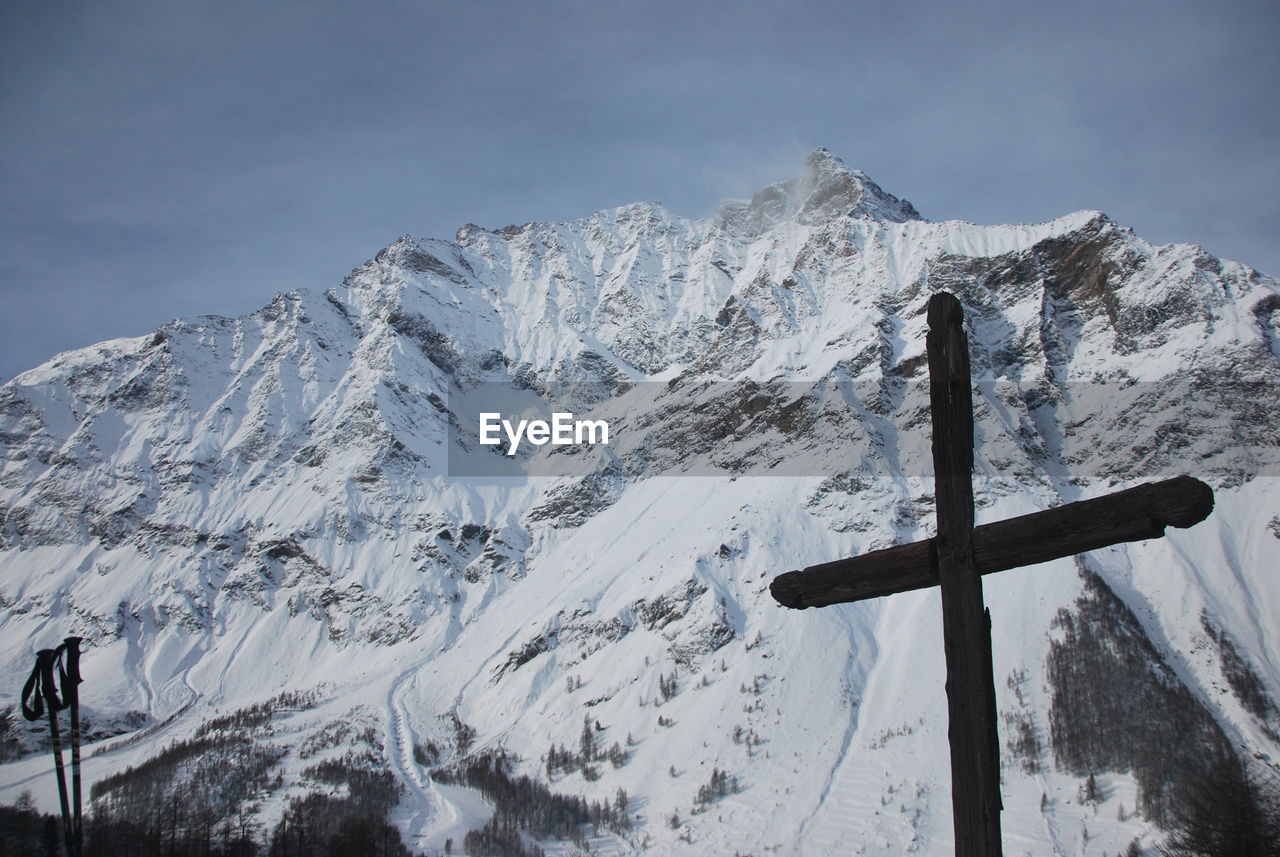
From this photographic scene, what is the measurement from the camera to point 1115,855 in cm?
6912

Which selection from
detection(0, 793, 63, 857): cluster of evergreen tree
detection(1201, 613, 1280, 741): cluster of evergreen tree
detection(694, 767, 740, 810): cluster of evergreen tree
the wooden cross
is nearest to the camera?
the wooden cross

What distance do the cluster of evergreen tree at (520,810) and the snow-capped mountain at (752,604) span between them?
785mm

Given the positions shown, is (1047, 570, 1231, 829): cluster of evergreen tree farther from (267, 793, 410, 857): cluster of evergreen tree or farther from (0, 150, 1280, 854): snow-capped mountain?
A: (267, 793, 410, 857): cluster of evergreen tree

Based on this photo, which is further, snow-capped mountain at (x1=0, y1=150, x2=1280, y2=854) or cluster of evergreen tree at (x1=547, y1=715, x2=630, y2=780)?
cluster of evergreen tree at (x1=547, y1=715, x2=630, y2=780)

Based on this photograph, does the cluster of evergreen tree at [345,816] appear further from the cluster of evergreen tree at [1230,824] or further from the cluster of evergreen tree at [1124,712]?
the cluster of evergreen tree at [1124,712]

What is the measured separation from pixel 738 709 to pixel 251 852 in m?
47.5

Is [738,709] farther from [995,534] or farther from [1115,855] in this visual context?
[995,534]

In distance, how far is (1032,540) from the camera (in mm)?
5980

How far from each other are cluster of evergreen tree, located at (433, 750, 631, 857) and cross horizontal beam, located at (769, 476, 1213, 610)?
80015 mm

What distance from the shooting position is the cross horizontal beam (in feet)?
17.4

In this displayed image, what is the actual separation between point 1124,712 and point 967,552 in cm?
9676

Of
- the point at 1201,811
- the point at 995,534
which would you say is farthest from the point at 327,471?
the point at 995,534

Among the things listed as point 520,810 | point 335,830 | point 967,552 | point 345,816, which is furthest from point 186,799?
point 967,552

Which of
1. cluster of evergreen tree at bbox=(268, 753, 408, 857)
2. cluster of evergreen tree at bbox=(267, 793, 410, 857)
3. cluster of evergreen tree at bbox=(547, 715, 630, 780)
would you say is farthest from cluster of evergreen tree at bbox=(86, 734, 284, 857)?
cluster of evergreen tree at bbox=(547, 715, 630, 780)
